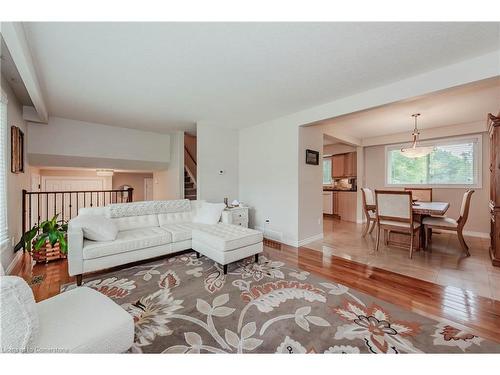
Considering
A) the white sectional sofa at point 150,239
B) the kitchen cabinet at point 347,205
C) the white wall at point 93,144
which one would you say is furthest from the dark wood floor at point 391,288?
the kitchen cabinet at point 347,205

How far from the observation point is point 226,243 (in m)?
2.59

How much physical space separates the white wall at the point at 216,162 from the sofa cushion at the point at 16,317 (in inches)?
141

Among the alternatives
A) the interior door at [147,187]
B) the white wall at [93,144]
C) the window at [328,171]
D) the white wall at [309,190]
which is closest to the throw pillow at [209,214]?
the white wall at [309,190]

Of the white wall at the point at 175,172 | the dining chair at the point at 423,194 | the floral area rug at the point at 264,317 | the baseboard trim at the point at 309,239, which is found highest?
the white wall at the point at 175,172

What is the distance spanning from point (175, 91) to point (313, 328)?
126 inches

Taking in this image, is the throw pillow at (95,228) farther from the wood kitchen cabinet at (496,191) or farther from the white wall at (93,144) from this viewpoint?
the wood kitchen cabinet at (496,191)

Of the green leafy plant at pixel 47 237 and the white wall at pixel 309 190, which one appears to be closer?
the green leafy plant at pixel 47 237

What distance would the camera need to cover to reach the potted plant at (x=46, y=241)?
2861 millimetres

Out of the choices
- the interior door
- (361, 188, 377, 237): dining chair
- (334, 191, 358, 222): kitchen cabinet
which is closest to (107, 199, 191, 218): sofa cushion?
(361, 188, 377, 237): dining chair

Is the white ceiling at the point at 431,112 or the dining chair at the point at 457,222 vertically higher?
the white ceiling at the point at 431,112

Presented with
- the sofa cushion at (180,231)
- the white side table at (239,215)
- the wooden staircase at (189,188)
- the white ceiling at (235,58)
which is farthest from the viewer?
the wooden staircase at (189,188)

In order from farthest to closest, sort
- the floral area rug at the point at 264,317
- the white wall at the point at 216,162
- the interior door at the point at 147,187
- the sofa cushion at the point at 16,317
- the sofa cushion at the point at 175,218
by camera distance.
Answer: the interior door at the point at 147,187, the white wall at the point at 216,162, the sofa cushion at the point at 175,218, the floral area rug at the point at 264,317, the sofa cushion at the point at 16,317
